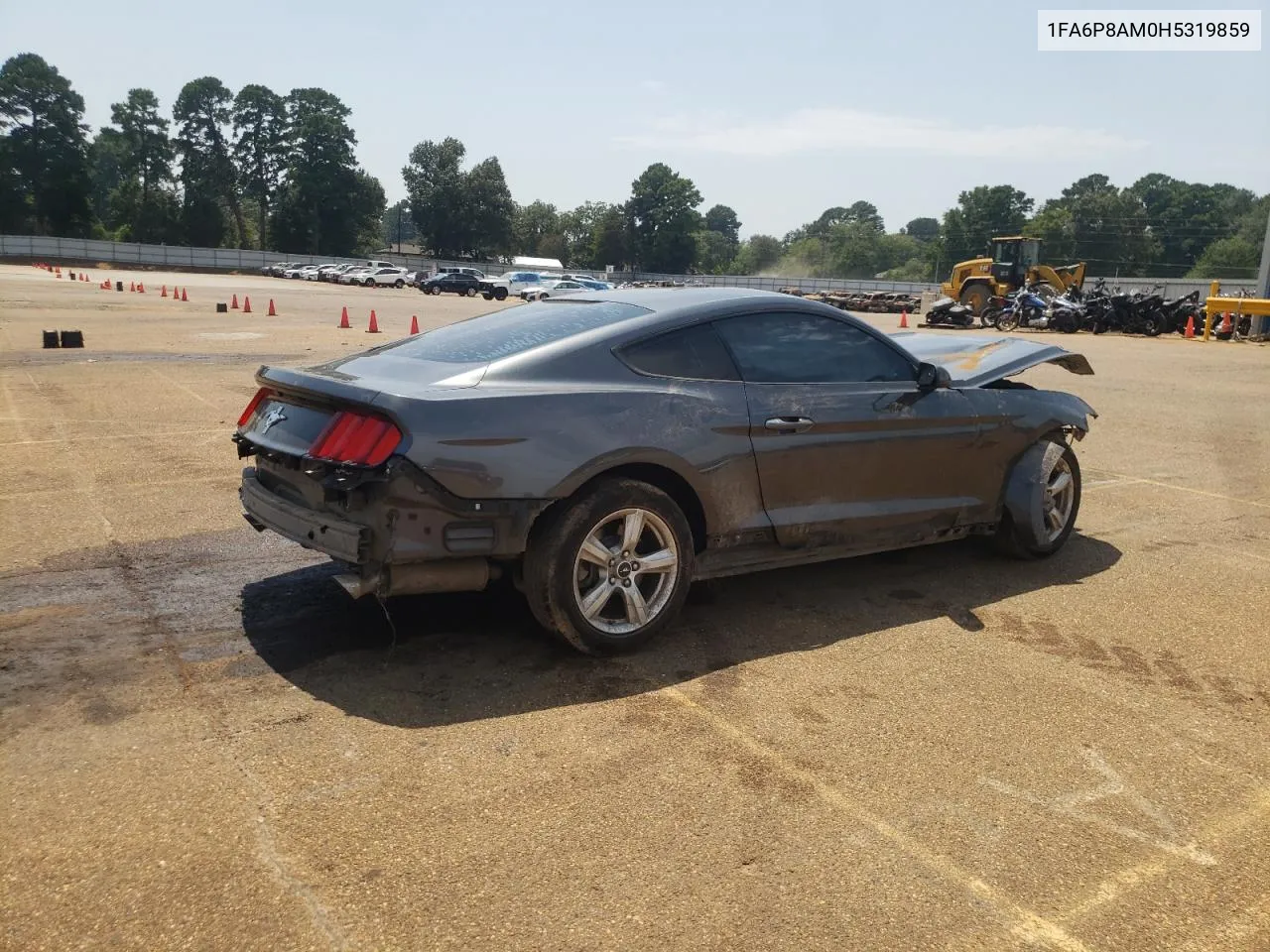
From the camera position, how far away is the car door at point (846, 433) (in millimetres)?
4551

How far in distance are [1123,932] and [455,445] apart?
101 inches

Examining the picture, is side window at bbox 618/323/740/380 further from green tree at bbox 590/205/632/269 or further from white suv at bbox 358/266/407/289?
green tree at bbox 590/205/632/269

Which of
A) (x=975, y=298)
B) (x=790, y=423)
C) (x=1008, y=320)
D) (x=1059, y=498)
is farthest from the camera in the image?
(x=975, y=298)

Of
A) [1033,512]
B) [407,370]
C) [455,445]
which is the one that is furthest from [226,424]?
[1033,512]

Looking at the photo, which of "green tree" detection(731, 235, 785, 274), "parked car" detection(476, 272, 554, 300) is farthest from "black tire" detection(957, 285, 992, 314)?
"green tree" detection(731, 235, 785, 274)

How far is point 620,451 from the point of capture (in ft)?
13.1

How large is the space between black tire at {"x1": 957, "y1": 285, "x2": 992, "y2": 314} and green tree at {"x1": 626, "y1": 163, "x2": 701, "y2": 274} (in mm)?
94337

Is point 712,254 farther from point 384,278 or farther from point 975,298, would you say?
point 975,298

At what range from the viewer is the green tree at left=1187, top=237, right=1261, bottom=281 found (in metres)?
98.4

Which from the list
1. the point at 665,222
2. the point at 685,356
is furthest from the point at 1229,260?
the point at 685,356

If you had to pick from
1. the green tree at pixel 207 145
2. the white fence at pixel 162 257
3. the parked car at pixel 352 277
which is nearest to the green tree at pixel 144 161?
the green tree at pixel 207 145

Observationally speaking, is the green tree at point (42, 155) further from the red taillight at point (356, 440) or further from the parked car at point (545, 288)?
the red taillight at point (356, 440)

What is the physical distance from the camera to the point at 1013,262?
3650cm

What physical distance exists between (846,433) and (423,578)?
214 centimetres
